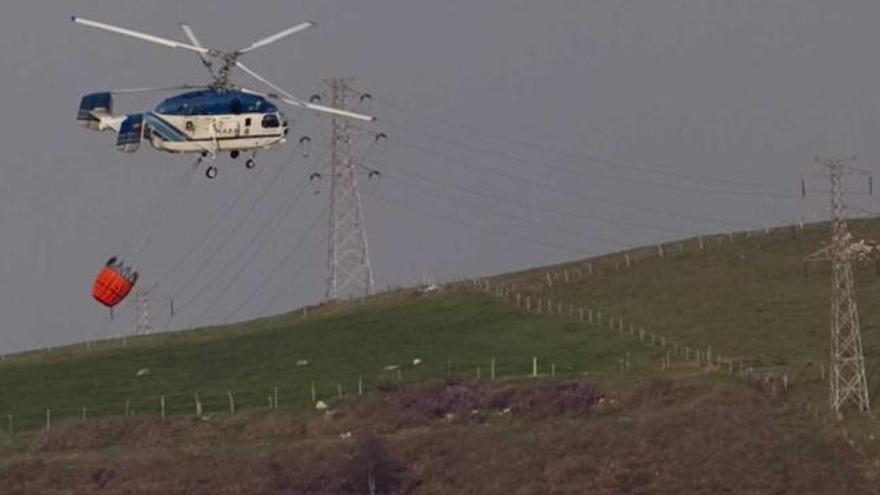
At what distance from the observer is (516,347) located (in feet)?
352

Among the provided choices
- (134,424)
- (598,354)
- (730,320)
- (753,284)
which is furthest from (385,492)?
(753,284)

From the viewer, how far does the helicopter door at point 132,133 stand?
9538 cm

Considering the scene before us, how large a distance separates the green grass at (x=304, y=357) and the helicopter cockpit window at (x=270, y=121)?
1025cm

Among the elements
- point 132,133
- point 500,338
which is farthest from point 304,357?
point 132,133

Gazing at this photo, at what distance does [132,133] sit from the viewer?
95.6 meters

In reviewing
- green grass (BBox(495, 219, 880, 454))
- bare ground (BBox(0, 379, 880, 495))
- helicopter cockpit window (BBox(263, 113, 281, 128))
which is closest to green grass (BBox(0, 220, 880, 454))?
green grass (BBox(495, 219, 880, 454))

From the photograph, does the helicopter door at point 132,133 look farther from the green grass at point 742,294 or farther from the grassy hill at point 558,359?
the green grass at point 742,294

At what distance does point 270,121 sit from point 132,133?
16.4 ft

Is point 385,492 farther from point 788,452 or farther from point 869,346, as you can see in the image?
point 869,346

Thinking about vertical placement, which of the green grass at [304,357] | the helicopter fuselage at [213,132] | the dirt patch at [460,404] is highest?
the helicopter fuselage at [213,132]

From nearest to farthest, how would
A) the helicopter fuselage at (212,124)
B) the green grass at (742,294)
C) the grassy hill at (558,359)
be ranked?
1. the grassy hill at (558,359)
2. the helicopter fuselage at (212,124)
3. the green grass at (742,294)

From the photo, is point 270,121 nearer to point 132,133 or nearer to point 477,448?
point 132,133

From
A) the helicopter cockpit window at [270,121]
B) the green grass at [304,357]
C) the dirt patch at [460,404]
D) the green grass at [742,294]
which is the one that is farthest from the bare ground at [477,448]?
the helicopter cockpit window at [270,121]

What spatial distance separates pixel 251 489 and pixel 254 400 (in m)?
18.6
